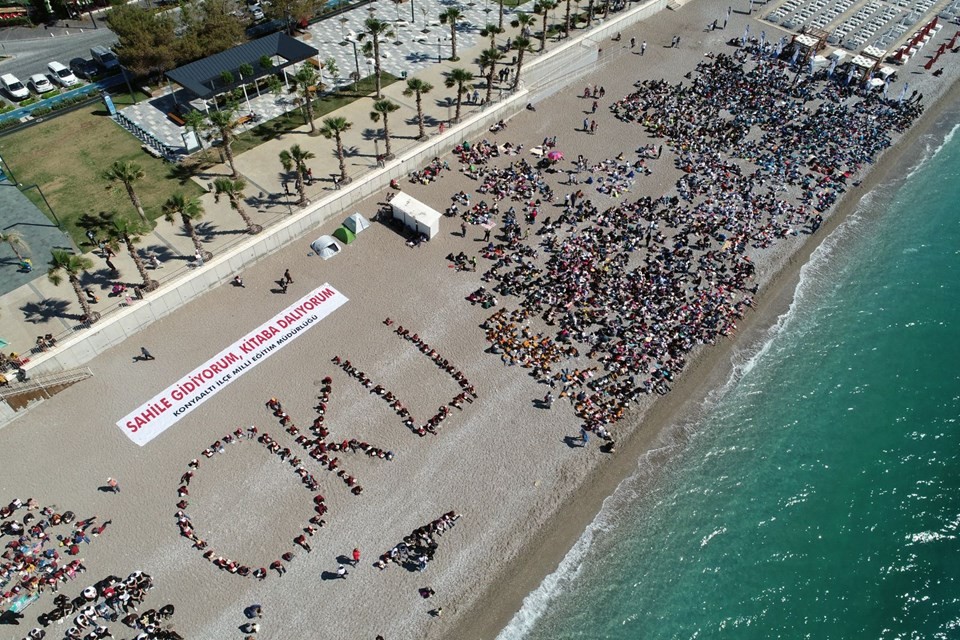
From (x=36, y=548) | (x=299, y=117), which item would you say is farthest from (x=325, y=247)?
(x=36, y=548)

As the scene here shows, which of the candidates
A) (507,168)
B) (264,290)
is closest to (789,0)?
(507,168)

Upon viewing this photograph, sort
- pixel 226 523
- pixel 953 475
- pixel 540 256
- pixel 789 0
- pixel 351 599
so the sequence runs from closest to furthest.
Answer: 1. pixel 351 599
2. pixel 226 523
3. pixel 953 475
4. pixel 540 256
5. pixel 789 0

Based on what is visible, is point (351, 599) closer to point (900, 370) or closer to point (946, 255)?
point (900, 370)

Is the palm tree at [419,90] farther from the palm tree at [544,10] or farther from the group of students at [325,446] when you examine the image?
the group of students at [325,446]

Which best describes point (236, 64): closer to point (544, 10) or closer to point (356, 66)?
point (356, 66)

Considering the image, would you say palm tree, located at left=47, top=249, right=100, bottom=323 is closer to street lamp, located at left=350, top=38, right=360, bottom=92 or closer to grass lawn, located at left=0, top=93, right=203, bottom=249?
grass lawn, located at left=0, top=93, right=203, bottom=249

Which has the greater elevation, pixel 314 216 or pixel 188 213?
pixel 188 213

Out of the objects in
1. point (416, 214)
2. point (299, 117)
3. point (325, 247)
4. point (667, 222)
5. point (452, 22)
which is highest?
point (452, 22)

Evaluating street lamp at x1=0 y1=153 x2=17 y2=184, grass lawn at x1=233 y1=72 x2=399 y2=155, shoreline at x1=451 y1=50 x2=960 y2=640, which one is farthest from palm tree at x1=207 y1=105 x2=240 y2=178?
shoreline at x1=451 y1=50 x2=960 y2=640
